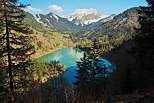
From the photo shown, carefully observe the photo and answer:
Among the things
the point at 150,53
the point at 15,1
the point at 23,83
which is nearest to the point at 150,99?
the point at 150,53

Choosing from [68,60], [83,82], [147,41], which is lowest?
[68,60]

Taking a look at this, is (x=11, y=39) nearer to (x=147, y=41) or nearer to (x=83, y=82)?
(x=83, y=82)

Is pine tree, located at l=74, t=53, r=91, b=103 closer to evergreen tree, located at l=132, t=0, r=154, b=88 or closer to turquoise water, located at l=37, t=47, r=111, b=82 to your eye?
evergreen tree, located at l=132, t=0, r=154, b=88

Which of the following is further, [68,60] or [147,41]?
[68,60]

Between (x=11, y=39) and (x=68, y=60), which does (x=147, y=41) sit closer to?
(x=11, y=39)

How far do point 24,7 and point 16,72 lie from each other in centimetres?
638

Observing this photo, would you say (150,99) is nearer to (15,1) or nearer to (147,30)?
(147,30)

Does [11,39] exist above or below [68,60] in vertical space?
above

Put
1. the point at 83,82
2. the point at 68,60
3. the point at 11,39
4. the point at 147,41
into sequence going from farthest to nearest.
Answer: the point at 68,60, the point at 147,41, the point at 11,39, the point at 83,82

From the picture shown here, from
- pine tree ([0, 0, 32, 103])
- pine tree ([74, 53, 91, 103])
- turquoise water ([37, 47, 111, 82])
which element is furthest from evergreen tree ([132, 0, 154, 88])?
turquoise water ([37, 47, 111, 82])

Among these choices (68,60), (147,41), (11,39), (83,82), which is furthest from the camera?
(68,60)

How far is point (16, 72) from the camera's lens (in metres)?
11.2

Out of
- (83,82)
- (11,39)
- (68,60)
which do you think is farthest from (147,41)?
(68,60)

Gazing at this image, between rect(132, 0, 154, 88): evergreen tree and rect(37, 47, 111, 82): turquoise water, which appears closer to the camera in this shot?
rect(132, 0, 154, 88): evergreen tree
